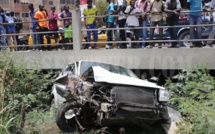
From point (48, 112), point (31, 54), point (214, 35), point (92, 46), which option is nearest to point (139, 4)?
point (92, 46)

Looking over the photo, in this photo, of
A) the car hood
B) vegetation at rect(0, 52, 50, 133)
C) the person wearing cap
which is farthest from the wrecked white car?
the person wearing cap

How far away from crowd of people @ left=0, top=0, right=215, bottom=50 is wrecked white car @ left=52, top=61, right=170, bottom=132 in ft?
9.28

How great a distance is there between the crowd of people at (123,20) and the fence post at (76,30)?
8.2 inches

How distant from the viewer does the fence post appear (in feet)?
31.9

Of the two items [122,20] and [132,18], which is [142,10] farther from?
[122,20]

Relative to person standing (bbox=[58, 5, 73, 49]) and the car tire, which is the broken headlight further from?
person standing (bbox=[58, 5, 73, 49])

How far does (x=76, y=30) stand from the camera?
32.1 feet

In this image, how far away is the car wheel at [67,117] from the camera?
6547mm

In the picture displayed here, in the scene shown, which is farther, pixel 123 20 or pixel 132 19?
pixel 123 20

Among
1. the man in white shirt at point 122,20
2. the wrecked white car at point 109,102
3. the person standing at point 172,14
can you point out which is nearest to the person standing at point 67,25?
the man in white shirt at point 122,20

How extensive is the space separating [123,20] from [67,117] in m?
4.38

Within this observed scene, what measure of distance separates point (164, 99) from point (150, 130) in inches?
31.9

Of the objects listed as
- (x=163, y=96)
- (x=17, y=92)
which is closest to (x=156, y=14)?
(x=163, y=96)

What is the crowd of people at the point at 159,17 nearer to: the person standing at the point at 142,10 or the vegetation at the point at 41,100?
the person standing at the point at 142,10
